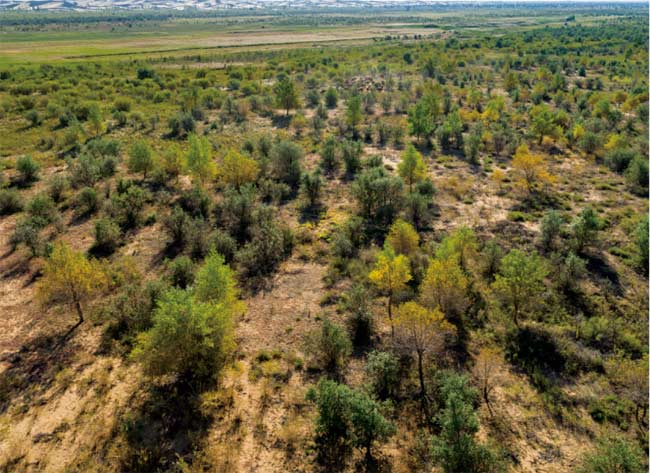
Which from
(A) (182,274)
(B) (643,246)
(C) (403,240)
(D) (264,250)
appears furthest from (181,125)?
(B) (643,246)

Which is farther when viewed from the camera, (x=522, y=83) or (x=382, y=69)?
(x=382, y=69)

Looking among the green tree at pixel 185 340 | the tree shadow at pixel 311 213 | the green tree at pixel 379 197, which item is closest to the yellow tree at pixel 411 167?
the green tree at pixel 379 197

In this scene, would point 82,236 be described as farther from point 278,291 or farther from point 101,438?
point 101,438

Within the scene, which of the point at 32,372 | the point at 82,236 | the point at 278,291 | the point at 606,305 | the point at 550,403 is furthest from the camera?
the point at 82,236

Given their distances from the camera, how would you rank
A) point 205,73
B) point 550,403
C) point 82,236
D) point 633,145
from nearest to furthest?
point 550,403 → point 82,236 → point 633,145 → point 205,73

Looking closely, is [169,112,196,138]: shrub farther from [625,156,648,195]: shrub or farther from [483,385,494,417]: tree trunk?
[625,156,648,195]: shrub

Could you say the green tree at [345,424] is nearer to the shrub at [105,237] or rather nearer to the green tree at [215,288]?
the green tree at [215,288]

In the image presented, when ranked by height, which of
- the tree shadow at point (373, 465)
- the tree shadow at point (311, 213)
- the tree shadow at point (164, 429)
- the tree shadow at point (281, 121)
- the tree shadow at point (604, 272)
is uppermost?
the tree shadow at point (164, 429)

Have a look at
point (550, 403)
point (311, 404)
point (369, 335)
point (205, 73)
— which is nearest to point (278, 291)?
point (369, 335)
